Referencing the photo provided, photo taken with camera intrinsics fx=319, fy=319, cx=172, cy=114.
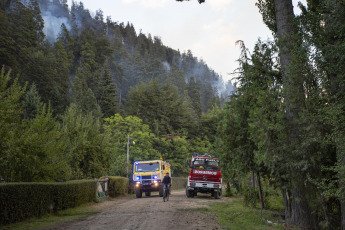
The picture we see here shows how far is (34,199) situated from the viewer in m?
12.3

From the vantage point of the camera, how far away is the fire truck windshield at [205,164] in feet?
77.7

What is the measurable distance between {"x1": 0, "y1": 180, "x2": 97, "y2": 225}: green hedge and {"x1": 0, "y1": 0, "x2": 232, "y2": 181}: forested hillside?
1.20 metres

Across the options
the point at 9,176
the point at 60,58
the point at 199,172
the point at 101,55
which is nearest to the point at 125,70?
the point at 101,55

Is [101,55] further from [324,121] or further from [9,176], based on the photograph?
[324,121]

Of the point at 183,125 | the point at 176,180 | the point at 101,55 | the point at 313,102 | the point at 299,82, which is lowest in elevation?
the point at 176,180

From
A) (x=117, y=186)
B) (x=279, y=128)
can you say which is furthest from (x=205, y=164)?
(x=279, y=128)

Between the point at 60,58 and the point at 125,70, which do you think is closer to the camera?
the point at 60,58

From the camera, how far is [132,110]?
214ft

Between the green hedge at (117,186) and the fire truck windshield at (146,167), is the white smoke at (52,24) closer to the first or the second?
the green hedge at (117,186)

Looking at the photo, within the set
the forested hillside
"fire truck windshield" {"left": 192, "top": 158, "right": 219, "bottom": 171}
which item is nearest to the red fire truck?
"fire truck windshield" {"left": 192, "top": 158, "right": 219, "bottom": 171}

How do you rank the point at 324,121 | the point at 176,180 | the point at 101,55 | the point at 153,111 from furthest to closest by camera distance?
the point at 101,55 < the point at 153,111 < the point at 176,180 < the point at 324,121

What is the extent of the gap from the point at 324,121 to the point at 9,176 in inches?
495

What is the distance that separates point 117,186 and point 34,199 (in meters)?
15.9

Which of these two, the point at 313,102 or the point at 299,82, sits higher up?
the point at 299,82
